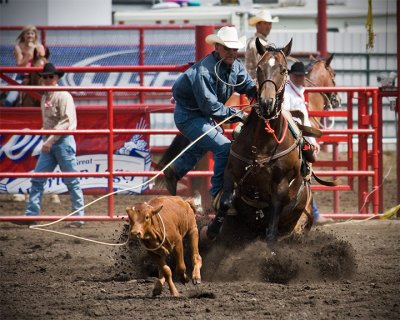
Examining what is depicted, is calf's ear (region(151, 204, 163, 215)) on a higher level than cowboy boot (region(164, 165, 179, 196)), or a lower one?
higher

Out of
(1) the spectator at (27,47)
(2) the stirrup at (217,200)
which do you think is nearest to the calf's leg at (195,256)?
(2) the stirrup at (217,200)

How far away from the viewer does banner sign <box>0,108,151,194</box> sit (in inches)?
433

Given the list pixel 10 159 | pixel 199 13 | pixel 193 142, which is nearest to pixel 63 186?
pixel 10 159

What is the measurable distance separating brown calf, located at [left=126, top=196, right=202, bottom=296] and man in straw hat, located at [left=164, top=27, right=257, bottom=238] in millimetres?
596

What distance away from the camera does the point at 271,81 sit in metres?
6.86

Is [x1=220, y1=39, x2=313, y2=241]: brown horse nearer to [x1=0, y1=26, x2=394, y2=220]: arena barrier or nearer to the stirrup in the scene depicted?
the stirrup

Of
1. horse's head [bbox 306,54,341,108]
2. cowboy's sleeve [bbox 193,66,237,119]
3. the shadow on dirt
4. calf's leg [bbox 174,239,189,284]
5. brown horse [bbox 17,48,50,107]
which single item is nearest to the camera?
calf's leg [bbox 174,239,189,284]

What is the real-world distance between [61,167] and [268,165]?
3785 millimetres

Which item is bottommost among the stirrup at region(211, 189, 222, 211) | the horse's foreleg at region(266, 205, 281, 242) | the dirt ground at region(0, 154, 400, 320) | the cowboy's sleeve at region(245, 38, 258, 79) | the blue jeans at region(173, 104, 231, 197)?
the dirt ground at region(0, 154, 400, 320)

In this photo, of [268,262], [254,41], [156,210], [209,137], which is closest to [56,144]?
[254,41]

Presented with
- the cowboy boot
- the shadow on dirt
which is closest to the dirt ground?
the shadow on dirt

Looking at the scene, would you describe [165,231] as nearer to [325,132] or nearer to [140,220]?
[140,220]

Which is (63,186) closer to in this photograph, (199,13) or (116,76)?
(116,76)

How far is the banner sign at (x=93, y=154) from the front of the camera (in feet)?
36.1
